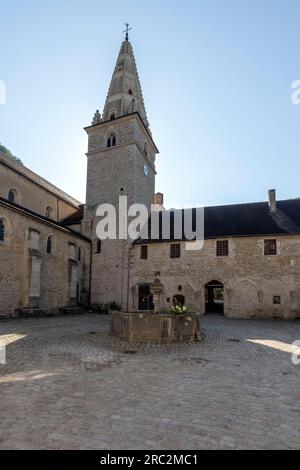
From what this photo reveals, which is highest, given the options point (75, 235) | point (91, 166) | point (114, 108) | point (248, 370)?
point (114, 108)

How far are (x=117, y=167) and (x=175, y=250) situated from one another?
10112mm

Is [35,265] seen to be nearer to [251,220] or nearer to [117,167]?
[117,167]

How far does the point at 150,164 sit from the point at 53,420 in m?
28.4

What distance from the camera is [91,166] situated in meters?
28.1

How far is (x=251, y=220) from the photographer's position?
23.0 metres

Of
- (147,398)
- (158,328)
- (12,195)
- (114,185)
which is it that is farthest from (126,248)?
(147,398)

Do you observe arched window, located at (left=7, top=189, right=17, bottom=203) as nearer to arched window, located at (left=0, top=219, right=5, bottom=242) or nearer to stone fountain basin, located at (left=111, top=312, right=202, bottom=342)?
arched window, located at (left=0, top=219, right=5, bottom=242)

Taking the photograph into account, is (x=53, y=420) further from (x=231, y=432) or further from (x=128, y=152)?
(x=128, y=152)

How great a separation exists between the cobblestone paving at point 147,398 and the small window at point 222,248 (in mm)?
13367

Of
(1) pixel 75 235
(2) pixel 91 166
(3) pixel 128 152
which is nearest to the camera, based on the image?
(1) pixel 75 235

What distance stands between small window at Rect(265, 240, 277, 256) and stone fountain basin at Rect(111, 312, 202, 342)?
41.6 ft

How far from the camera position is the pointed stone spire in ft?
93.1

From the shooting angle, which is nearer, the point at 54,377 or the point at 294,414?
the point at 294,414

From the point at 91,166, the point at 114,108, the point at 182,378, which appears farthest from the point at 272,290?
the point at 114,108
